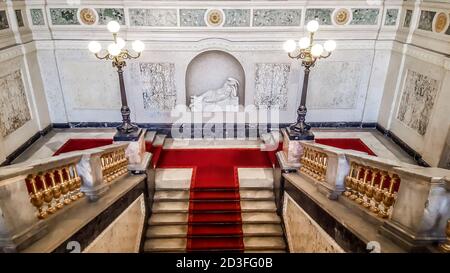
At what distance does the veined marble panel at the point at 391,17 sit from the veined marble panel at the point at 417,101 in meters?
1.47

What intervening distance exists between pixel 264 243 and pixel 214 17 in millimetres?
5777

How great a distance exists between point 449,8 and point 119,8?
7.72 meters

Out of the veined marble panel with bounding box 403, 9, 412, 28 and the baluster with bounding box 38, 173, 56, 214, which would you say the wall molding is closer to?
the baluster with bounding box 38, 173, 56, 214

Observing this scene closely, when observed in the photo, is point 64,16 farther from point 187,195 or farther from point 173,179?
point 187,195

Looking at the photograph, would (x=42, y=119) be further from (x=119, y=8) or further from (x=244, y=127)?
(x=244, y=127)

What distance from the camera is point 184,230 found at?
6.89 meters

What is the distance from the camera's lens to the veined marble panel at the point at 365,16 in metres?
8.92

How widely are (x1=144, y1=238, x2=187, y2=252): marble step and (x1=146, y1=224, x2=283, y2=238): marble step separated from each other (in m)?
0.08

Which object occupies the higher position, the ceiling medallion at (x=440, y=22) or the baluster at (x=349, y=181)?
the ceiling medallion at (x=440, y=22)

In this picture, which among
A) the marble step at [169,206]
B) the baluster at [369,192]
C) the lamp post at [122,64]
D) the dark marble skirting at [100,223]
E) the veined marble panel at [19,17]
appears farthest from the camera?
the veined marble panel at [19,17]

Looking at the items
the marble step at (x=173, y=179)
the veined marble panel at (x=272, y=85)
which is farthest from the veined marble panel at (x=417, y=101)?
the marble step at (x=173, y=179)

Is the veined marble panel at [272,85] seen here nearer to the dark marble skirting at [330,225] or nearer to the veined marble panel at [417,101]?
the veined marble panel at [417,101]

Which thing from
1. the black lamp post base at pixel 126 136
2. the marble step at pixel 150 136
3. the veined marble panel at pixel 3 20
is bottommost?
the marble step at pixel 150 136
